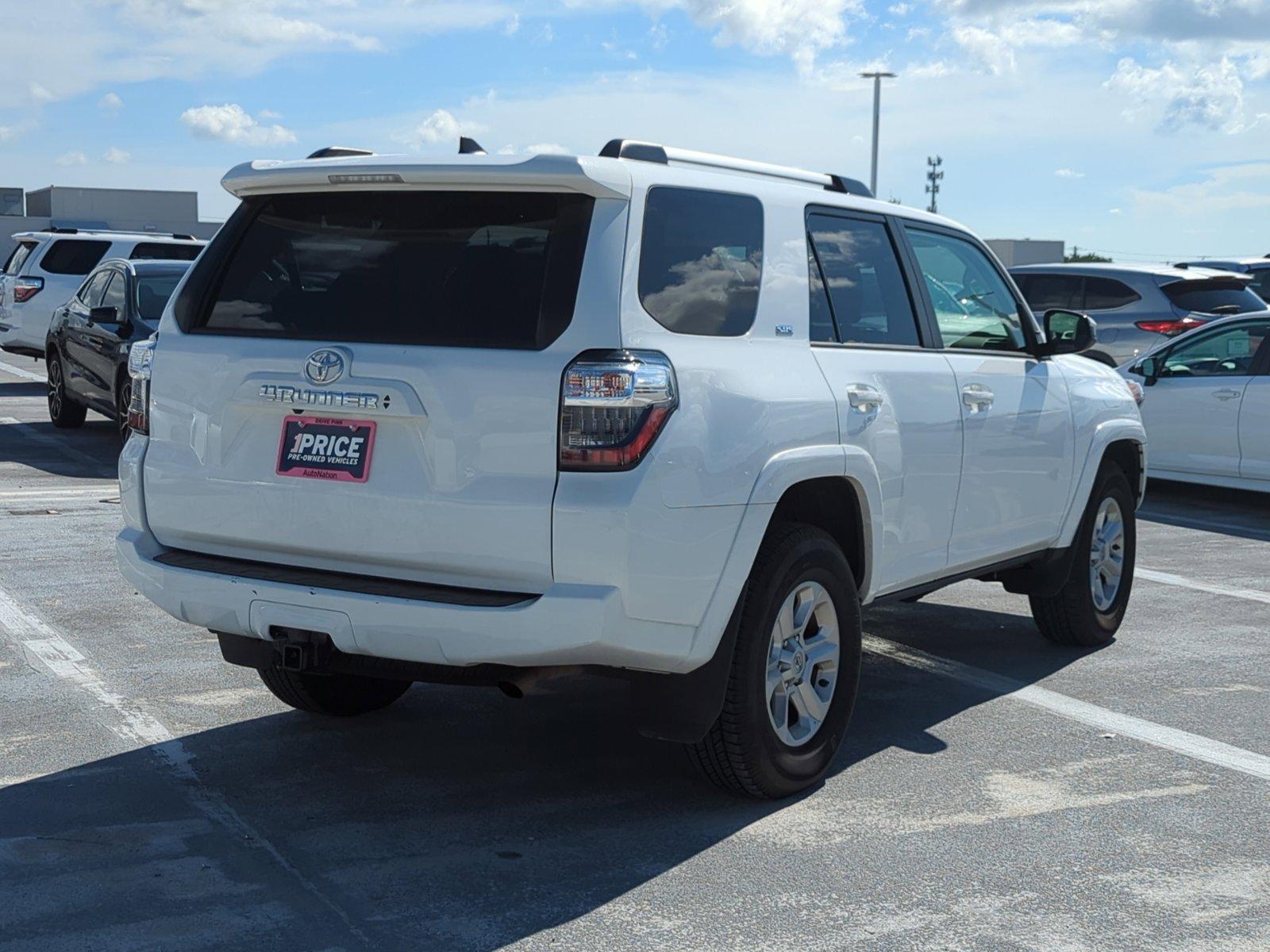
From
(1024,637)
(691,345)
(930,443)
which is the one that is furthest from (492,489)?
(1024,637)

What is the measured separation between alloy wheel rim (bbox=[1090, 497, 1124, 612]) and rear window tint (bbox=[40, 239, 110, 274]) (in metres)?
17.2

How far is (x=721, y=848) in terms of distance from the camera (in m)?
4.59

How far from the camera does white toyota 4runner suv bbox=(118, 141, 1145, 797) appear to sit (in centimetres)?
431

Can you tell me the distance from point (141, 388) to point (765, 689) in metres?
2.18

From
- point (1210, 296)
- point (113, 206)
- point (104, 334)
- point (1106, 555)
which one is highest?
point (113, 206)

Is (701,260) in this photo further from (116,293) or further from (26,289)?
(26,289)

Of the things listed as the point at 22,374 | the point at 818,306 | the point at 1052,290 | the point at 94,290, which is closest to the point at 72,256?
the point at 22,374

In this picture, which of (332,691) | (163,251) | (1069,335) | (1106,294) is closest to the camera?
(332,691)

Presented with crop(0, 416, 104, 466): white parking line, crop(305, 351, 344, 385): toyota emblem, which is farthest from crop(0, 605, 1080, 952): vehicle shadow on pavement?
crop(0, 416, 104, 466): white parking line

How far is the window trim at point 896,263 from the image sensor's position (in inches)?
211

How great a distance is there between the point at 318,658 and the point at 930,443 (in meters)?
2.34

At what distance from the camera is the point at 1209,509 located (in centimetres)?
1264

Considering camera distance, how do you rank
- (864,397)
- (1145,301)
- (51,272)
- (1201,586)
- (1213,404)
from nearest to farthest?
(864,397) → (1201,586) → (1213,404) → (1145,301) → (51,272)

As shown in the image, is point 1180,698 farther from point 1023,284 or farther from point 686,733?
point 1023,284
